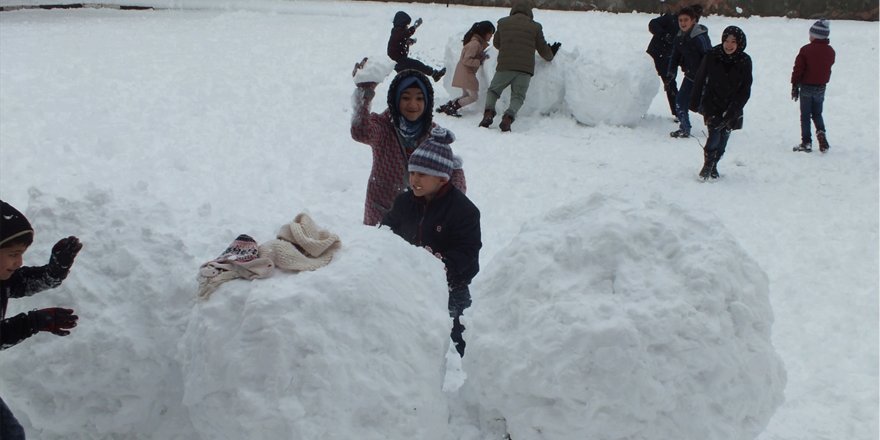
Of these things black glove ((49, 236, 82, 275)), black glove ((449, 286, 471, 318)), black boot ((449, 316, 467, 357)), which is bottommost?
black boot ((449, 316, 467, 357))

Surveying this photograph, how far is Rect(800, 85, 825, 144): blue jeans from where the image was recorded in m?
8.00

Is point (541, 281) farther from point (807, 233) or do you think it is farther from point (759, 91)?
point (759, 91)

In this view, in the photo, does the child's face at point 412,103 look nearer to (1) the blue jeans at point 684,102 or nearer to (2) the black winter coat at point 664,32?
(1) the blue jeans at point 684,102

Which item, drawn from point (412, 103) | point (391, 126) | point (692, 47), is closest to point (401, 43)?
point (692, 47)

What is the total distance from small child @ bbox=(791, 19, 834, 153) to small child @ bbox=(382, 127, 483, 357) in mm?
6288

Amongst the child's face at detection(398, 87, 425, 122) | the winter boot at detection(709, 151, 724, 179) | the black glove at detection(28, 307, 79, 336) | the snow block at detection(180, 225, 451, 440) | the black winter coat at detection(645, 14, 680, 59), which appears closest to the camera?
the snow block at detection(180, 225, 451, 440)

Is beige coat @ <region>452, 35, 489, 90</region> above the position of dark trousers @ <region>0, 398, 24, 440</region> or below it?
above

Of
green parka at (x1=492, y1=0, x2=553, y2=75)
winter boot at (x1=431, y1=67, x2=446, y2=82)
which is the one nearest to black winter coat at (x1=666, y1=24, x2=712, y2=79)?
green parka at (x1=492, y1=0, x2=553, y2=75)

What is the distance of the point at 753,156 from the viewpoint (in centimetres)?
819

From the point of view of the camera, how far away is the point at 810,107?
814 centimetres

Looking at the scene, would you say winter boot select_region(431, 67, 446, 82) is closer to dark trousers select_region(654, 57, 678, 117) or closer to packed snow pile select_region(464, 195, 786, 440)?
dark trousers select_region(654, 57, 678, 117)

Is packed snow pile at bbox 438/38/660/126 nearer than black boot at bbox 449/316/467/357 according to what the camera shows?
No

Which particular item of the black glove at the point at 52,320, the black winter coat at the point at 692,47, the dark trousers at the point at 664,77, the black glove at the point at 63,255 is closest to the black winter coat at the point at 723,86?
the black winter coat at the point at 692,47

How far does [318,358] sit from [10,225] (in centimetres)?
113
